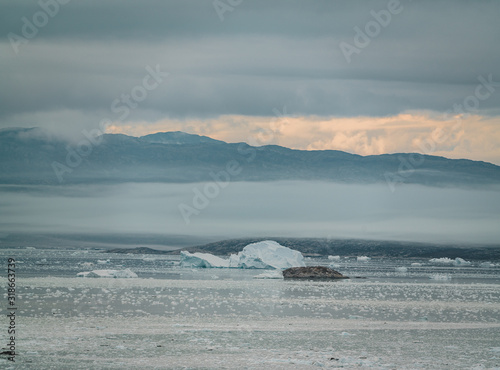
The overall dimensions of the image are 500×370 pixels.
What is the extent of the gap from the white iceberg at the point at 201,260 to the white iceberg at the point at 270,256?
682 centimetres

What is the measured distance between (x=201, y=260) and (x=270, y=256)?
1381 centimetres

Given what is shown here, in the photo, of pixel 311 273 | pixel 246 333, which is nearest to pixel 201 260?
pixel 311 273

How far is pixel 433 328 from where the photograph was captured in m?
29.8

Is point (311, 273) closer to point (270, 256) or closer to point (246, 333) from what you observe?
point (270, 256)

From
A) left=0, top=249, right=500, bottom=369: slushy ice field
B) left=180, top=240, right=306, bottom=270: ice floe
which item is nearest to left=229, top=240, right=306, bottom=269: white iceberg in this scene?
left=180, top=240, right=306, bottom=270: ice floe

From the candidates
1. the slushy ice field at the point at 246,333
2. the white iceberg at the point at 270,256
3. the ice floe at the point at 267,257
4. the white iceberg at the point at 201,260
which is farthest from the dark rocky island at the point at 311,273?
the slushy ice field at the point at 246,333

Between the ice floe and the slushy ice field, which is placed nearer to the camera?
the slushy ice field

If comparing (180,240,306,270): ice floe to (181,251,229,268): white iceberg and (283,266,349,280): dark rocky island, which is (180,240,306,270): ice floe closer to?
(181,251,229,268): white iceberg

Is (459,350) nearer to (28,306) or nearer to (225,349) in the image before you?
(225,349)

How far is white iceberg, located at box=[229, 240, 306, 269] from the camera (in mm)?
100188

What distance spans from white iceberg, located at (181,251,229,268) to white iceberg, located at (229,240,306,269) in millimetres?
6824

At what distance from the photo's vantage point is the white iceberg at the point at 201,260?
110 metres

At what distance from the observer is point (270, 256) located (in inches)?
4023

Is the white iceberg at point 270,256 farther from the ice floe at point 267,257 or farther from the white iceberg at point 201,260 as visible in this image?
the white iceberg at point 201,260
